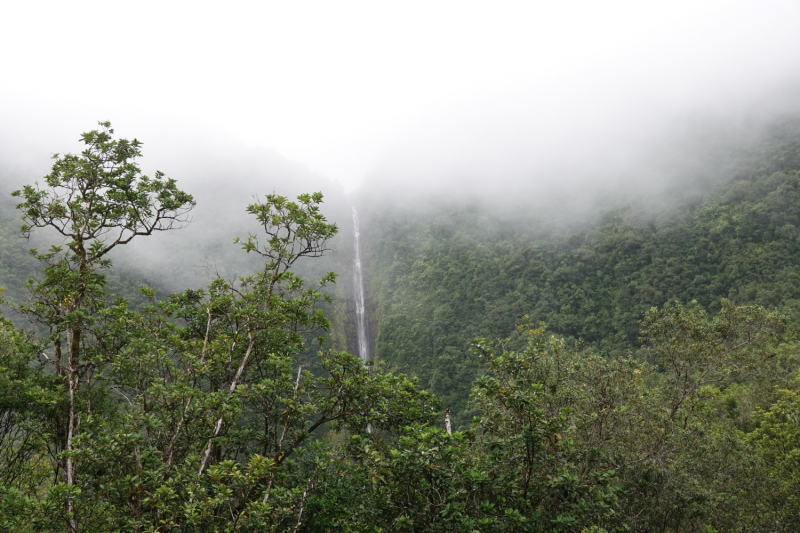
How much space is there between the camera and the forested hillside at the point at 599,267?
4519 centimetres

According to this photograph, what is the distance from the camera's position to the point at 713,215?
52562 mm

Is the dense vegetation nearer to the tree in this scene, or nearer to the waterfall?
the tree

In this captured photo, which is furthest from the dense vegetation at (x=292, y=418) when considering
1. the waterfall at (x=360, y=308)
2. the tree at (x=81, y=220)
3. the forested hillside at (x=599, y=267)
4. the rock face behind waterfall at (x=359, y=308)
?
the waterfall at (x=360, y=308)

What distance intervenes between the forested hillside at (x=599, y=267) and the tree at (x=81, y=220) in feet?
126

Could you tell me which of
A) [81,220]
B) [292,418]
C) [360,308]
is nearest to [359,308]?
[360,308]

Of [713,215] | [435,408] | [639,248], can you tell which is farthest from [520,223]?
[435,408]

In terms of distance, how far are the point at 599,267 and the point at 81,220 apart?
193 ft

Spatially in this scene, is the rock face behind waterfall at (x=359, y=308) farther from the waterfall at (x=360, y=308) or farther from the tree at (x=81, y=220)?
the tree at (x=81, y=220)

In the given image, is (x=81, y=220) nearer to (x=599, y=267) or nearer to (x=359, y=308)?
(x=359, y=308)

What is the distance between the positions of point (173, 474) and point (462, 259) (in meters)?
61.7

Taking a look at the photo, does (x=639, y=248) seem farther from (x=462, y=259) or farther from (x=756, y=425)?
(x=756, y=425)

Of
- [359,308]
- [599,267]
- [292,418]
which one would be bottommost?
[359,308]

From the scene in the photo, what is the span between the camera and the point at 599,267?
56.2 meters

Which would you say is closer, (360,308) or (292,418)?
(292,418)
